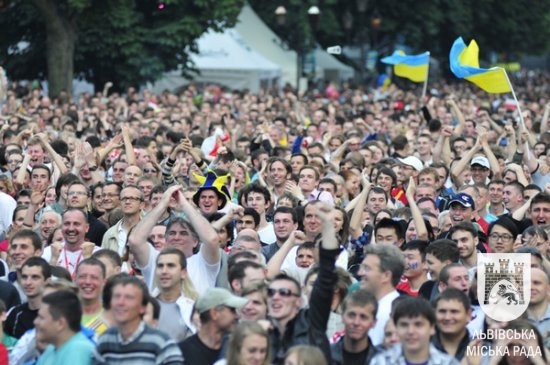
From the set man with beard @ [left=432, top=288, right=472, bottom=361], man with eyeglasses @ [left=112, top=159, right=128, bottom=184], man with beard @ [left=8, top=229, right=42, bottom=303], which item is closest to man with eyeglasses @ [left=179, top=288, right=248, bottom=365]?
man with beard @ [left=432, top=288, right=472, bottom=361]

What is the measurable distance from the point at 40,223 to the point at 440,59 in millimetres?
51264

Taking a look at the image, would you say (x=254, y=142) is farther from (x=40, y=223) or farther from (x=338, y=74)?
(x=338, y=74)

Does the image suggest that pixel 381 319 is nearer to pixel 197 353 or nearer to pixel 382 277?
pixel 382 277

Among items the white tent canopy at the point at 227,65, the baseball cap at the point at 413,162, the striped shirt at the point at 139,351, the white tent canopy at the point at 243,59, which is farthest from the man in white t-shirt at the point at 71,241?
the white tent canopy at the point at 227,65

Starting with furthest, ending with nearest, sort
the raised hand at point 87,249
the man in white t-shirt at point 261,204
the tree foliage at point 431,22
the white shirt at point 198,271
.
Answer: the tree foliage at point 431,22 < the man in white t-shirt at point 261,204 < the raised hand at point 87,249 < the white shirt at point 198,271

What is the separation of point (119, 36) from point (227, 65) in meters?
7.38

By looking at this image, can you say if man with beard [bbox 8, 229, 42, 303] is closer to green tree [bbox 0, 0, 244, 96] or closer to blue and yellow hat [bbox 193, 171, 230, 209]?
blue and yellow hat [bbox 193, 171, 230, 209]

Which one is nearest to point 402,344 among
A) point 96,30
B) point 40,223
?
point 40,223

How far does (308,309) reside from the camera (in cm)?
934

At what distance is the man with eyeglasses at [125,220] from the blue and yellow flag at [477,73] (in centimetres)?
760

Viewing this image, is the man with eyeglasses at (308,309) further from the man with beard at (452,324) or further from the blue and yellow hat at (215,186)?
the blue and yellow hat at (215,186)

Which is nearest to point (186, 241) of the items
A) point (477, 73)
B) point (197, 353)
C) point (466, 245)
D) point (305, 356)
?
point (466, 245)

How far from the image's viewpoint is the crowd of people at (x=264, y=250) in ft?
28.8

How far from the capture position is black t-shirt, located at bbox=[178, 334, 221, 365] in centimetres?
907
